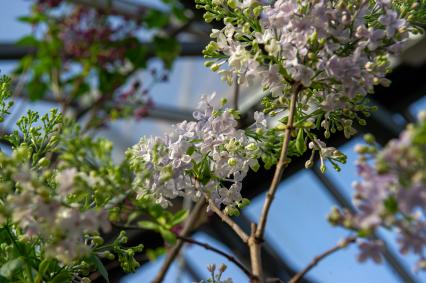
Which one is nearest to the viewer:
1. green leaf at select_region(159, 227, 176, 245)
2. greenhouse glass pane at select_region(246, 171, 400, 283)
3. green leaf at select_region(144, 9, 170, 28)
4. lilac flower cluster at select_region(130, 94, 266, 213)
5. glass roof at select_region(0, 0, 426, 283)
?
green leaf at select_region(159, 227, 176, 245)

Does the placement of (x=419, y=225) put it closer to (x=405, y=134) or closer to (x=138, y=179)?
(x=405, y=134)

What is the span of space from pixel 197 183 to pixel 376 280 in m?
3.03

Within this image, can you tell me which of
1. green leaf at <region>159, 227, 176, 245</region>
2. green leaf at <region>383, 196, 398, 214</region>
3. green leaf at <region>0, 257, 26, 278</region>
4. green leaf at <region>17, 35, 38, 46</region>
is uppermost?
green leaf at <region>17, 35, 38, 46</region>

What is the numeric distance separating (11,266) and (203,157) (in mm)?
209

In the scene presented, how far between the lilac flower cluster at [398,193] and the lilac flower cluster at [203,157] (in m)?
0.26

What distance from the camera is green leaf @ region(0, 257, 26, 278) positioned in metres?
0.58

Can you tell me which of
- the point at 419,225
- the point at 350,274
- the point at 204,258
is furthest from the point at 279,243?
the point at 419,225

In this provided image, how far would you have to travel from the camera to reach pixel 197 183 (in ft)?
2.23

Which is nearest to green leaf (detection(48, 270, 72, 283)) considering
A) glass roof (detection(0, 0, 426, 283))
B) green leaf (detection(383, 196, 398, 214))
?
green leaf (detection(383, 196, 398, 214))

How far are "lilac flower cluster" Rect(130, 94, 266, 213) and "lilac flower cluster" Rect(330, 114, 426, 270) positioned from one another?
263mm

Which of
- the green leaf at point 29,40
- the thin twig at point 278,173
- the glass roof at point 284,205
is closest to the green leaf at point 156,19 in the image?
the green leaf at point 29,40

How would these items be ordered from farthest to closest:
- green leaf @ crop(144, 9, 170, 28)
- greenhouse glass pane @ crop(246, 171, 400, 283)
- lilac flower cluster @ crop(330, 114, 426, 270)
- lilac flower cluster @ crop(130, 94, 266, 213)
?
A: greenhouse glass pane @ crop(246, 171, 400, 283)
green leaf @ crop(144, 9, 170, 28)
lilac flower cluster @ crop(130, 94, 266, 213)
lilac flower cluster @ crop(330, 114, 426, 270)

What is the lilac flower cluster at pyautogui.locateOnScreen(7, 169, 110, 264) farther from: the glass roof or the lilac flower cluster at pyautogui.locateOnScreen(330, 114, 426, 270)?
the glass roof

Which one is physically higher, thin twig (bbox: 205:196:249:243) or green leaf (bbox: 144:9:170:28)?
green leaf (bbox: 144:9:170:28)
